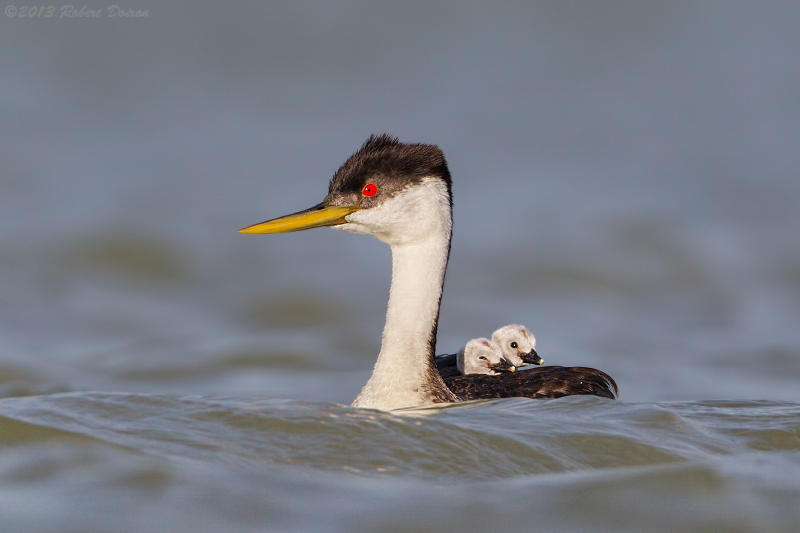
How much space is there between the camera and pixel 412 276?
6.39 m

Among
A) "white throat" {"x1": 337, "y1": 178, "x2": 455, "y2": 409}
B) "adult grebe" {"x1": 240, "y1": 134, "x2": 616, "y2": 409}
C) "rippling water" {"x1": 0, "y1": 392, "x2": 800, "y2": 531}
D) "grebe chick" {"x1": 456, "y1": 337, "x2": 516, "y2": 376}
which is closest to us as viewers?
"rippling water" {"x1": 0, "y1": 392, "x2": 800, "y2": 531}

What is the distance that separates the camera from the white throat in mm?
6148

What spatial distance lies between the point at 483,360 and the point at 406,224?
5.08 ft

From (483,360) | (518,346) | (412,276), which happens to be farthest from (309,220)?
(518,346)

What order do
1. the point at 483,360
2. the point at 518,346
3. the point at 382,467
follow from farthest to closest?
the point at 518,346 < the point at 483,360 < the point at 382,467

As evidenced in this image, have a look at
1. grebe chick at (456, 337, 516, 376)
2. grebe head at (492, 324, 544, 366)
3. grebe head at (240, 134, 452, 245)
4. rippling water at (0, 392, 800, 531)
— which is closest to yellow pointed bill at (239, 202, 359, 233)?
grebe head at (240, 134, 452, 245)

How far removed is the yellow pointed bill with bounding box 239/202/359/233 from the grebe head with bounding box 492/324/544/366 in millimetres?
1972

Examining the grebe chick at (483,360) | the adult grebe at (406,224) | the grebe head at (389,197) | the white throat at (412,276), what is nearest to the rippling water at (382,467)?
the white throat at (412,276)

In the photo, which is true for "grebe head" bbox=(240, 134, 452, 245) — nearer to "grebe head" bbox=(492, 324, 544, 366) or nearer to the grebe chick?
the grebe chick

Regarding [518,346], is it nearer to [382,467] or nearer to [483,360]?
[483,360]

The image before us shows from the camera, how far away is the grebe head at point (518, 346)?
785cm

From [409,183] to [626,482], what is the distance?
8.39 ft

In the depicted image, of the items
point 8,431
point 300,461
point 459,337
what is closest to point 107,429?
point 8,431

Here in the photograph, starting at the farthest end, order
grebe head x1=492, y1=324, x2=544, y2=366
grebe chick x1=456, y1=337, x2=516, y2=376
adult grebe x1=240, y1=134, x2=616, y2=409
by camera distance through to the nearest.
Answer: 1. grebe head x1=492, y1=324, x2=544, y2=366
2. grebe chick x1=456, y1=337, x2=516, y2=376
3. adult grebe x1=240, y1=134, x2=616, y2=409
